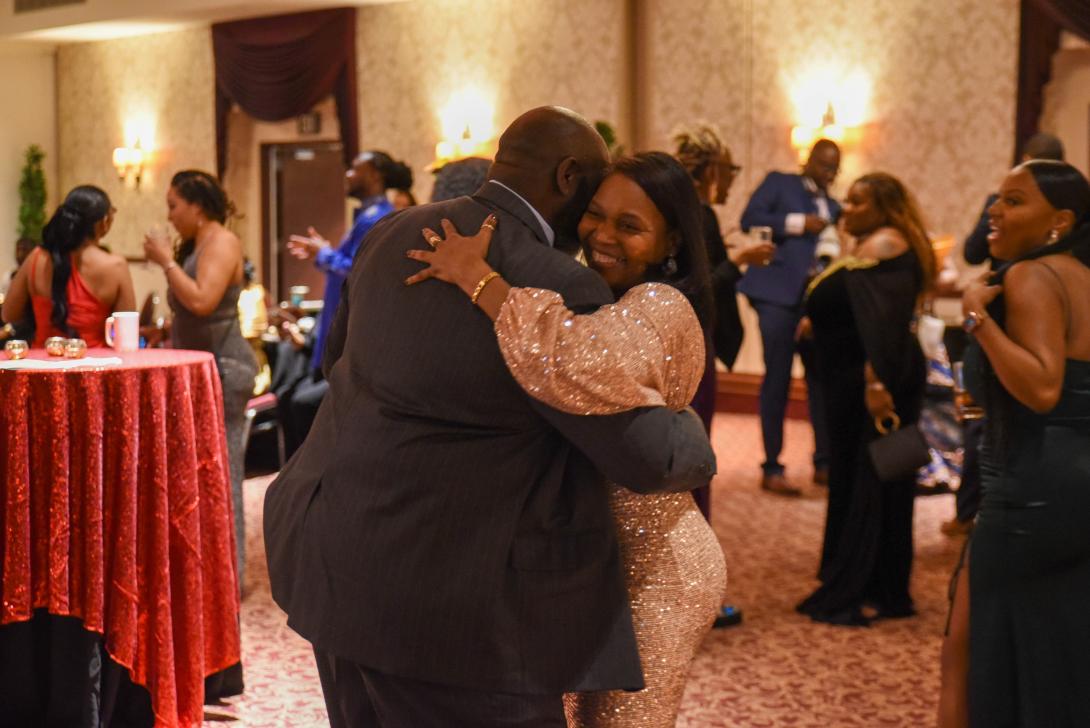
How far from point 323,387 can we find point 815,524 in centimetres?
262

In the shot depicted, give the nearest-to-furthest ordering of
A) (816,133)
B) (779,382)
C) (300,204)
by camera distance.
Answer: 1. (779,382)
2. (816,133)
3. (300,204)

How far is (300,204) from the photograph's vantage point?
1389cm

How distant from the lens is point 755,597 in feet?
16.3

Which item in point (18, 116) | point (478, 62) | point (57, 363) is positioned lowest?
point (57, 363)

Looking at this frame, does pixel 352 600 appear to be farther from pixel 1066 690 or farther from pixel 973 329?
pixel 1066 690

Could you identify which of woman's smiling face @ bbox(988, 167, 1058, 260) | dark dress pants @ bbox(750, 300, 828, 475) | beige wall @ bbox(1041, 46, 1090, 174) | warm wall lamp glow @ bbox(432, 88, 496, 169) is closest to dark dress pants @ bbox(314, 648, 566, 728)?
woman's smiling face @ bbox(988, 167, 1058, 260)

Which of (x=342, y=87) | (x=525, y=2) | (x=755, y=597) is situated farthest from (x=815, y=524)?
(x=342, y=87)

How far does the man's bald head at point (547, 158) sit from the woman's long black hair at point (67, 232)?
2838 mm

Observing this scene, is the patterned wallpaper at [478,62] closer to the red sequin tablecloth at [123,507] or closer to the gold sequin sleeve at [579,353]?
the red sequin tablecloth at [123,507]

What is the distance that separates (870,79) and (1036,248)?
7307 millimetres

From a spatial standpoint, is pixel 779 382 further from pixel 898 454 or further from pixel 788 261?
pixel 898 454

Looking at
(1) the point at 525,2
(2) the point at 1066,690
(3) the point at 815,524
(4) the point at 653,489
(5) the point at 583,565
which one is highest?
(1) the point at 525,2

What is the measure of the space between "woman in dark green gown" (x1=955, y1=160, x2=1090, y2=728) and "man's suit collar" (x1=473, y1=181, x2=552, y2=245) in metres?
1.35

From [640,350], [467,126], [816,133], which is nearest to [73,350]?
[640,350]
